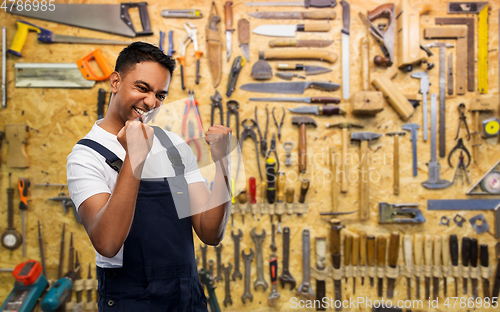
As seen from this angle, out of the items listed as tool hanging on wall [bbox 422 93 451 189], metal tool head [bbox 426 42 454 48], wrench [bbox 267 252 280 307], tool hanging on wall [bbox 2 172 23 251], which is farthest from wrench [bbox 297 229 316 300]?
tool hanging on wall [bbox 2 172 23 251]

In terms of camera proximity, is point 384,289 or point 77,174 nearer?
point 77,174

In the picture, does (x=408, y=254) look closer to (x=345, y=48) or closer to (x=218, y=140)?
(x=345, y=48)

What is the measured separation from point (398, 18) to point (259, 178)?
1.76 meters

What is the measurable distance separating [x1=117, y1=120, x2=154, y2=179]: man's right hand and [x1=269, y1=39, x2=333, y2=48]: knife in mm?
1809

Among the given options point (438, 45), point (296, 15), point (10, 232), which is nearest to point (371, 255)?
point (438, 45)

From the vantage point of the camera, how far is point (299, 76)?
2305mm

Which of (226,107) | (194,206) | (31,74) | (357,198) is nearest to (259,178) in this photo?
(226,107)

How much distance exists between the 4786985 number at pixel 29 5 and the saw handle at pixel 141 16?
585 millimetres

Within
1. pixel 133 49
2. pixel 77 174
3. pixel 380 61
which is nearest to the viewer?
pixel 77 174

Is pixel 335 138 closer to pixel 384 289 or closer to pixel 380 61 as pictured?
pixel 380 61

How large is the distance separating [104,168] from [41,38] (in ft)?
6.92

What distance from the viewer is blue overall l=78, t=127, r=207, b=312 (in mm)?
933

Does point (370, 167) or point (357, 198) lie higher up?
point (370, 167)

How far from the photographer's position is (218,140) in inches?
34.3
